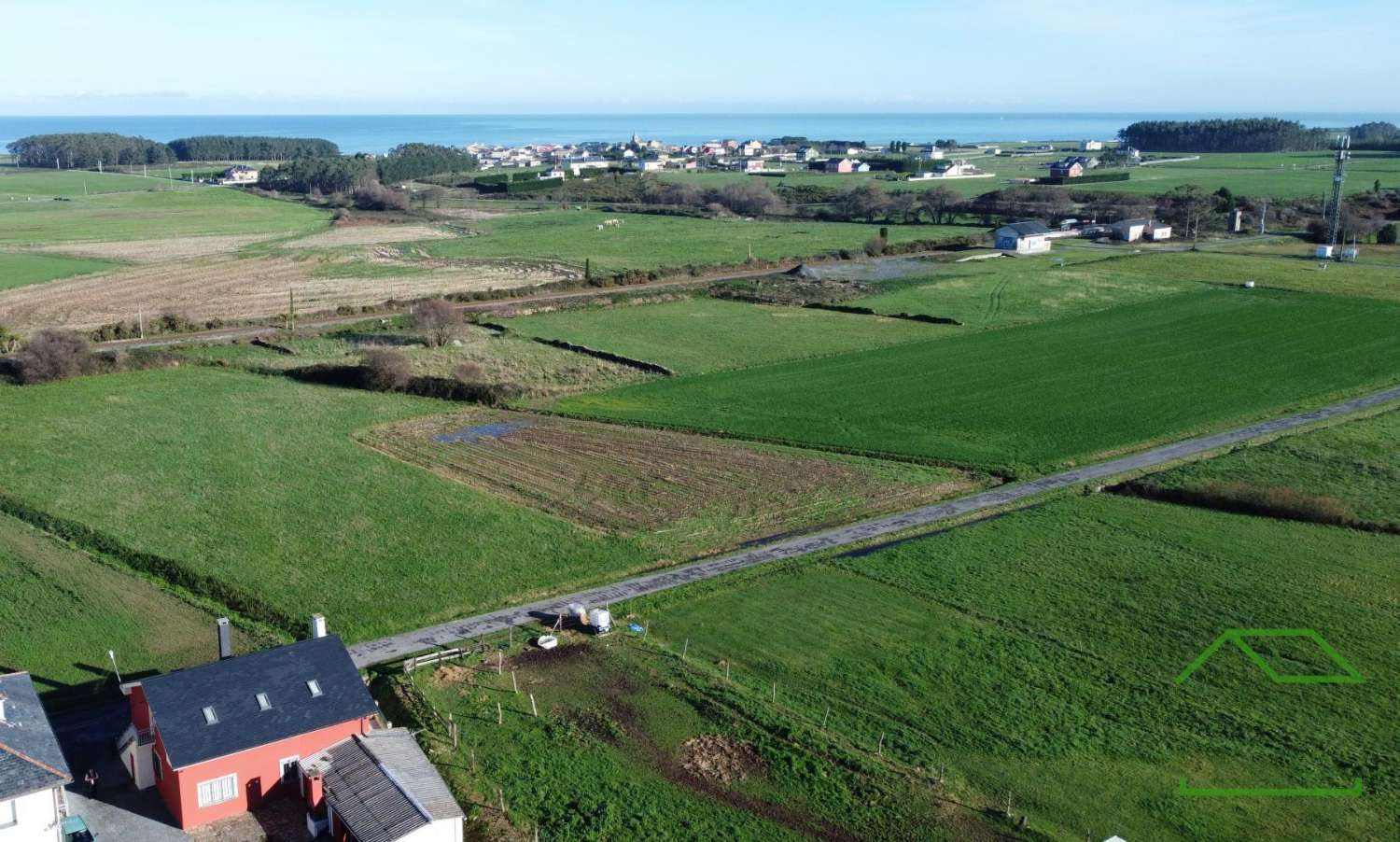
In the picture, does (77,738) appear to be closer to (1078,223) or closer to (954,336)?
(954,336)

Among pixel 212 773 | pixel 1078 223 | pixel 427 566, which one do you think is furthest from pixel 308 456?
pixel 1078 223

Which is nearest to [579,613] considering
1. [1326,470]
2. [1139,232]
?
[1326,470]

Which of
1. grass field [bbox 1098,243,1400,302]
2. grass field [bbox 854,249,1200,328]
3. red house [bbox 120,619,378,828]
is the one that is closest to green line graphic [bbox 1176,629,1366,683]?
red house [bbox 120,619,378,828]

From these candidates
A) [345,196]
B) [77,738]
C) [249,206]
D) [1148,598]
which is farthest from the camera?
[345,196]

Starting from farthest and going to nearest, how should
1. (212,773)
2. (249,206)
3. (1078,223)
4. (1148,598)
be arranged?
1. (249,206)
2. (1078,223)
3. (1148,598)
4. (212,773)

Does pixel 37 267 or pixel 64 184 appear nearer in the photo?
pixel 37 267

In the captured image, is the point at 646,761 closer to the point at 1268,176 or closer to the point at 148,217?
the point at 148,217

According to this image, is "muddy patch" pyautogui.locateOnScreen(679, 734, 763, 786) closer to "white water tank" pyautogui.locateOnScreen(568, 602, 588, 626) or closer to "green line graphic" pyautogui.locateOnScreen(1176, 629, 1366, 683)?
"white water tank" pyautogui.locateOnScreen(568, 602, 588, 626)
